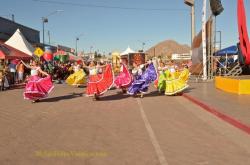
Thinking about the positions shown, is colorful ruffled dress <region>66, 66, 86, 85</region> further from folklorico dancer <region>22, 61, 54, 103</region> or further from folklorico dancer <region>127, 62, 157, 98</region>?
folklorico dancer <region>22, 61, 54, 103</region>

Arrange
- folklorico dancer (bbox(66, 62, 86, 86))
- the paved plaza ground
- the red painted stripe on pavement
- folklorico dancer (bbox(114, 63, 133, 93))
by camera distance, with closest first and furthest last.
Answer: the paved plaza ground < the red painted stripe on pavement < folklorico dancer (bbox(114, 63, 133, 93)) < folklorico dancer (bbox(66, 62, 86, 86))

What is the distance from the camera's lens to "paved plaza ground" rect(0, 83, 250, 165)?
6637mm

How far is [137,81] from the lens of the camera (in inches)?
691

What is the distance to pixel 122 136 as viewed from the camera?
28.3 feet

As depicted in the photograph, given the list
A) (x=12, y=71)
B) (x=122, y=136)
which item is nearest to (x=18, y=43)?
(x=12, y=71)

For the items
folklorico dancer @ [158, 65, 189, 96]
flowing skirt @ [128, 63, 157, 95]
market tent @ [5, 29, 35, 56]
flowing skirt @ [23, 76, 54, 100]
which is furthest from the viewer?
market tent @ [5, 29, 35, 56]

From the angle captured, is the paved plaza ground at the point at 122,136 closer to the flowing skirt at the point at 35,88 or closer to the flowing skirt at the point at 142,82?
the flowing skirt at the point at 35,88

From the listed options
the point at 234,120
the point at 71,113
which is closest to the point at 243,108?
the point at 234,120

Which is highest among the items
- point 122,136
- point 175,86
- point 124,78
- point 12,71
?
point 12,71

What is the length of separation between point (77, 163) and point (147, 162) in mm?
1105

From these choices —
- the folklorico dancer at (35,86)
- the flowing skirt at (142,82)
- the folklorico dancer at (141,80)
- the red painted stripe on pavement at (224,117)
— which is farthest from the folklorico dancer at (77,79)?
the red painted stripe on pavement at (224,117)

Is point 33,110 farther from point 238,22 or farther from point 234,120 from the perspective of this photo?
point 238,22

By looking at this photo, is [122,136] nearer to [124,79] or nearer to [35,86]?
[35,86]

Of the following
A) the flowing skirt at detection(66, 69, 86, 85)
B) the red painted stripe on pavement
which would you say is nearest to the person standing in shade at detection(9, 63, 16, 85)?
the flowing skirt at detection(66, 69, 86, 85)
